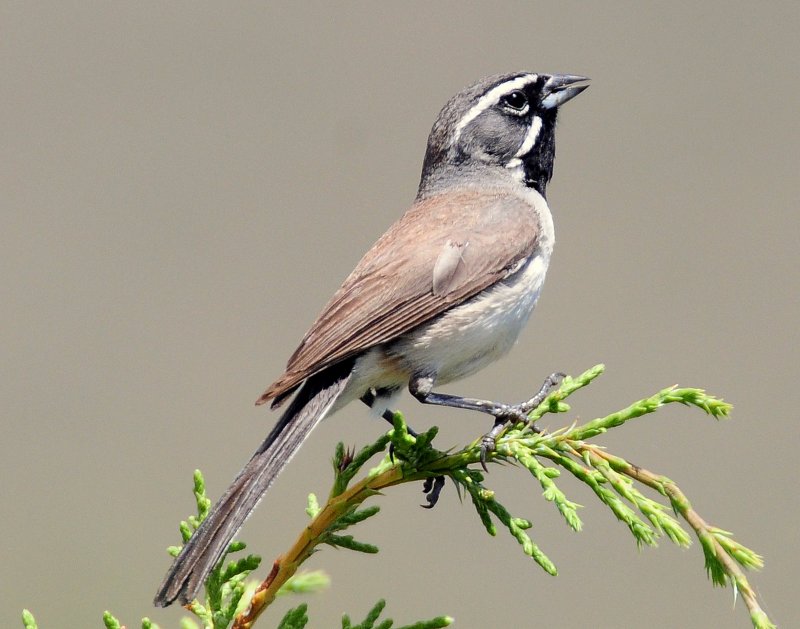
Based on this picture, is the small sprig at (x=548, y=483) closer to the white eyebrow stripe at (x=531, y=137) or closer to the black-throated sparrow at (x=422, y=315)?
the black-throated sparrow at (x=422, y=315)

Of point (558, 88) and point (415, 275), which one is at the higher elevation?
point (558, 88)

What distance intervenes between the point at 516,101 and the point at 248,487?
2.89 metres

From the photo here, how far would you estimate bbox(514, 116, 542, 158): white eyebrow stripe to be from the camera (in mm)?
5227

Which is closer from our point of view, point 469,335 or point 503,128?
point 469,335

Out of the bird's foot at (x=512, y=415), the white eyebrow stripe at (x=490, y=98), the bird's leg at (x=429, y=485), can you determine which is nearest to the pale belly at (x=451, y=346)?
the bird's leg at (x=429, y=485)

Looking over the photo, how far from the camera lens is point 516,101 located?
17.1 ft

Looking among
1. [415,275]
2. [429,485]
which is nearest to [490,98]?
[415,275]

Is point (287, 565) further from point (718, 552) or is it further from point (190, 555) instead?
point (718, 552)

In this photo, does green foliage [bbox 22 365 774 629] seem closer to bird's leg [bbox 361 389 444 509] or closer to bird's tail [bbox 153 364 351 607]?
bird's tail [bbox 153 364 351 607]

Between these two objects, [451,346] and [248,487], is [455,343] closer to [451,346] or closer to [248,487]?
[451,346]

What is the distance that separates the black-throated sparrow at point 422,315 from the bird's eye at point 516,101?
4 cm

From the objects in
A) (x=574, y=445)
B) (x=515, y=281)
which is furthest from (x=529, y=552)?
(x=515, y=281)

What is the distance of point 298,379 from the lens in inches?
143

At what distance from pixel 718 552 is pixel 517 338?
192 centimetres
